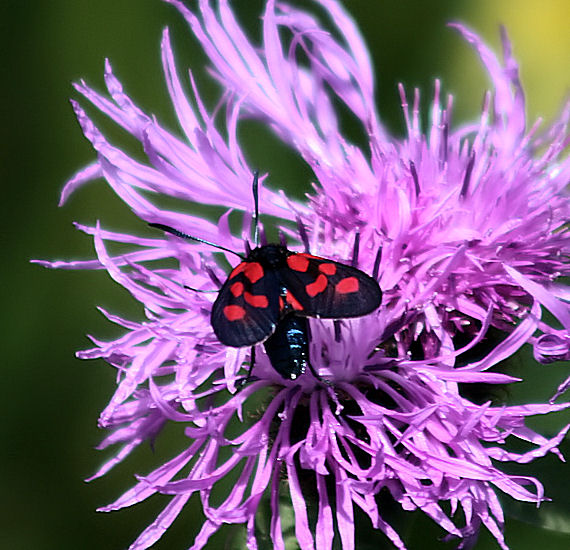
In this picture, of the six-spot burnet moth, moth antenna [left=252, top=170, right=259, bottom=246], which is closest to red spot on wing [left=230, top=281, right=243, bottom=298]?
the six-spot burnet moth

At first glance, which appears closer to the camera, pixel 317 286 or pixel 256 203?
pixel 317 286

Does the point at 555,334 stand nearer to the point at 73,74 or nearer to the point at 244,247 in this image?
the point at 244,247

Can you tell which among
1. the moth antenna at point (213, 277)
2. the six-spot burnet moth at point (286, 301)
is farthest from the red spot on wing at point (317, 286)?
the moth antenna at point (213, 277)

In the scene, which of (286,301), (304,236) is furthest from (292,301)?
(304,236)

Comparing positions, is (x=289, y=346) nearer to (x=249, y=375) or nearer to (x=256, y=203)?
(x=249, y=375)

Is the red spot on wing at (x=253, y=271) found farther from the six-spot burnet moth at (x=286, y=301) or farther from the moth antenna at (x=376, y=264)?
the moth antenna at (x=376, y=264)

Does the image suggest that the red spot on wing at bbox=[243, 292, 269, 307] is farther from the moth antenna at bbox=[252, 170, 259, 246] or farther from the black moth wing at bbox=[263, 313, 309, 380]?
the moth antenna at bbox=[252, 170, 259, 246]
